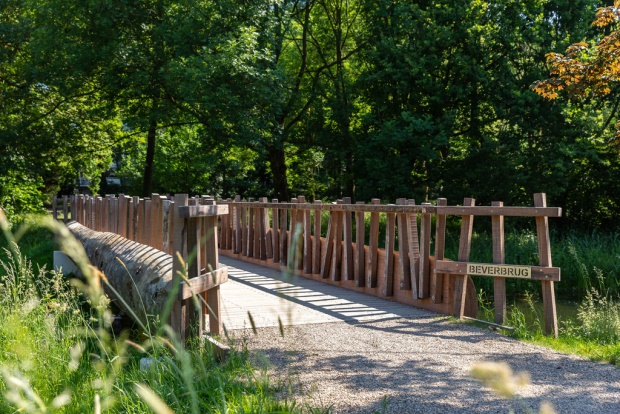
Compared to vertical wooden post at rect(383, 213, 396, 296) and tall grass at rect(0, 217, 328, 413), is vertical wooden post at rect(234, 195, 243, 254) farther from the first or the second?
tall grass at rect(0, 217, 328, 413)

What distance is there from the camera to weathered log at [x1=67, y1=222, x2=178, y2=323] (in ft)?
20.8

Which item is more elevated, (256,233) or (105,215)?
(105,215)

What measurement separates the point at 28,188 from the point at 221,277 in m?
20.0

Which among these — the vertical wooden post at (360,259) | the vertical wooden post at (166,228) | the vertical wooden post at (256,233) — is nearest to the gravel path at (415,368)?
the vertical wooden post at (166,228)

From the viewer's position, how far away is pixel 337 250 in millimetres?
10469

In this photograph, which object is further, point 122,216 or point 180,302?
point 122,216

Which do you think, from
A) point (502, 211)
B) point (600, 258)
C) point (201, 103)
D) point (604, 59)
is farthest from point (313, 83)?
point (502, 211)

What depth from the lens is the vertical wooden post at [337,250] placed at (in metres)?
10.4

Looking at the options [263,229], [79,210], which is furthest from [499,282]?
[79,210]

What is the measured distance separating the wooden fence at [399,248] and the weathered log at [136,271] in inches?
7.9

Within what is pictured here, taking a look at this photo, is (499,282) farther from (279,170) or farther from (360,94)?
(279,170)

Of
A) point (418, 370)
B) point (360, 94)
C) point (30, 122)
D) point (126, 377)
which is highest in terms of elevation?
point (360, 94)

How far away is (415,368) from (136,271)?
3.20m

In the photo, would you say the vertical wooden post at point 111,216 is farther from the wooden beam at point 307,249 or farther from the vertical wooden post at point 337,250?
the vertical wooden post at point 337,250
